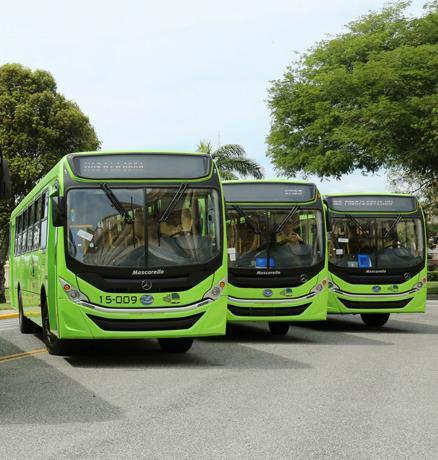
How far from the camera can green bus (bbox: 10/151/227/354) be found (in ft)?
39.3

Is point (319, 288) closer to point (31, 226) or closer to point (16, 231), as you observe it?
point (31, 226)

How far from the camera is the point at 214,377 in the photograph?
10.9 metres

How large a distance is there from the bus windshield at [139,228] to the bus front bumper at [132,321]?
63 centimetres

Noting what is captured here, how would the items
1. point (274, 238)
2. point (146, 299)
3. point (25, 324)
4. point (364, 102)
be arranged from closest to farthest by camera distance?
point (146, 299)
point (274, 238)
point (25, 324)
point (364, 102)

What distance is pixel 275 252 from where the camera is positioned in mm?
16484

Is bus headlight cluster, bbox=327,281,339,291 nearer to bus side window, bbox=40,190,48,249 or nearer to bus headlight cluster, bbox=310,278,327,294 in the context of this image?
bus headlight cluster, bbox=310,278,327,294

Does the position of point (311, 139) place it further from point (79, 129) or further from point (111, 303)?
point (111, 303)

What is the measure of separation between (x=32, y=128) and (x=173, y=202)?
108ft

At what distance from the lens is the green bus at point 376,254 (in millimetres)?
18734

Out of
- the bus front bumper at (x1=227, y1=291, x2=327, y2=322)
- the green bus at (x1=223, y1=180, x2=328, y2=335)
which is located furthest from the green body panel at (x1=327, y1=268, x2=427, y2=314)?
the bus front bumper at (x1=227, y1=291, x2=327, y2=322)

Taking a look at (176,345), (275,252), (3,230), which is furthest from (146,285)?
(3,230)

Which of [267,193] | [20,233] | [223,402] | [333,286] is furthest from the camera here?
[333,286]

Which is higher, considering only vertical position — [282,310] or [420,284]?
[420,284]

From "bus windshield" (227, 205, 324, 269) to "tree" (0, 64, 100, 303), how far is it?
27.0m
